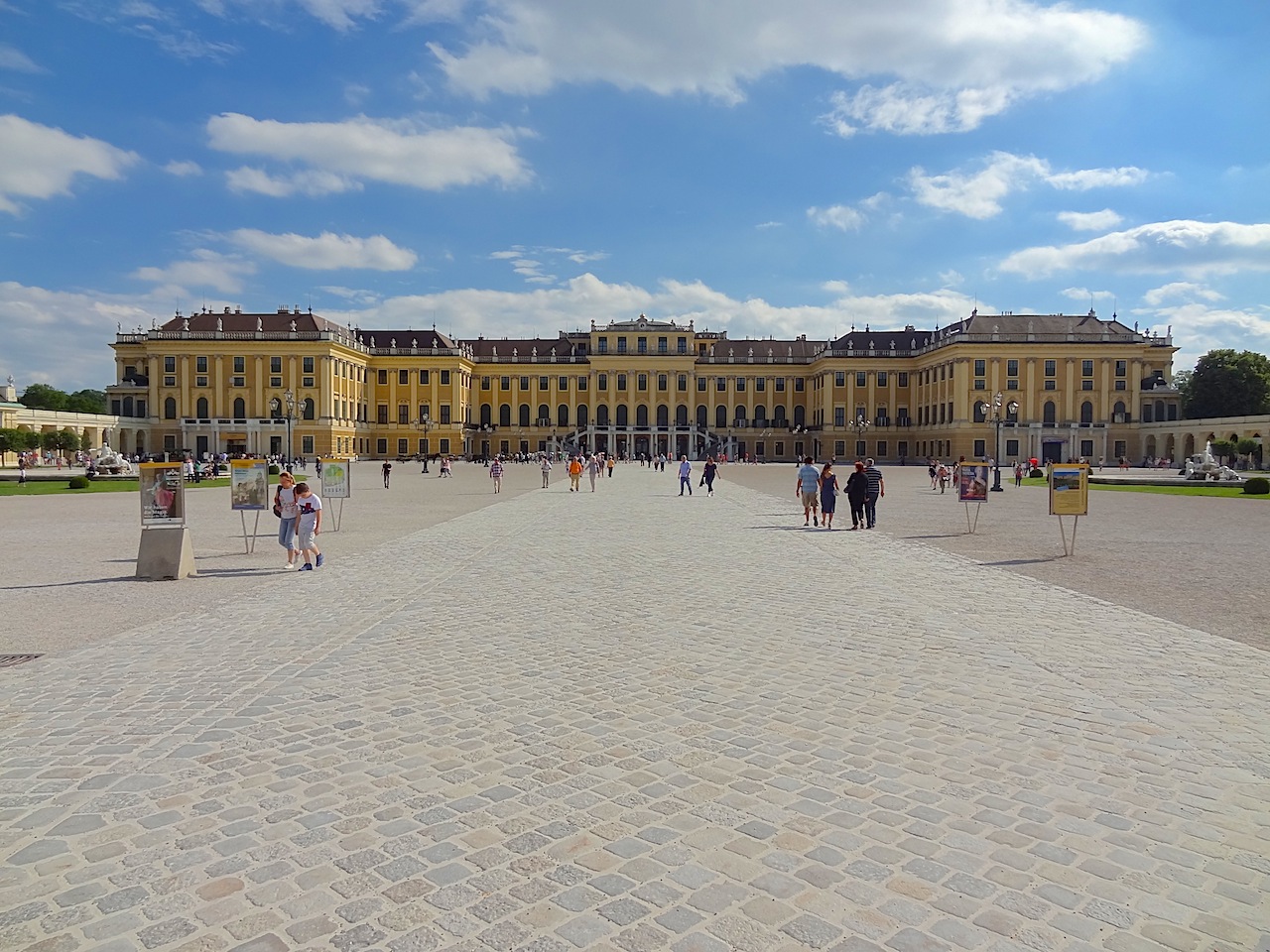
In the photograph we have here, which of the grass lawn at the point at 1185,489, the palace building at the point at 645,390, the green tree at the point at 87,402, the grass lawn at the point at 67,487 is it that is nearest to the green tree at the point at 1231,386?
the palace building at the point at 645,390

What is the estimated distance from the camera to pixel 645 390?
9650 cm

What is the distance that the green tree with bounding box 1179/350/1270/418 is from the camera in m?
75.1

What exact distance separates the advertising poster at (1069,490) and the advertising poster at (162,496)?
520 inches

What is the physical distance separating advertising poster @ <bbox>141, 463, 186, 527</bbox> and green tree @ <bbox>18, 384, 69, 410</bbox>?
108 meters

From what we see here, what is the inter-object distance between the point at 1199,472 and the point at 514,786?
153 feet

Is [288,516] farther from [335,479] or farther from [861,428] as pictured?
[861,428]

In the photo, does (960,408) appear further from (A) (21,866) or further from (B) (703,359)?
(A) (21,866)

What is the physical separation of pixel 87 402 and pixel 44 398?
1312 centimetres

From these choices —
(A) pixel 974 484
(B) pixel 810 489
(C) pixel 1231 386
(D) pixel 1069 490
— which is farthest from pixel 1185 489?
(C) pixel 1231 386

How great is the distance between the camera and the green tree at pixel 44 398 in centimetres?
10231

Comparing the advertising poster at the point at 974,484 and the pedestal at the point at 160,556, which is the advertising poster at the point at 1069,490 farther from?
the pedestal at the point at 160,556

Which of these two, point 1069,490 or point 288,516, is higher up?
point 1069,490

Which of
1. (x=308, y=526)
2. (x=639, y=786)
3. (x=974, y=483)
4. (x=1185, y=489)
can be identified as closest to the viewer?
(x=639, y=786)

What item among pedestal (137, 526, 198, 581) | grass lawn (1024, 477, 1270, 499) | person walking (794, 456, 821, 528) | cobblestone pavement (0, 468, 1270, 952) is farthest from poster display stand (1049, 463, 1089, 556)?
grass lawn (1024, 477, 1270, 499)
